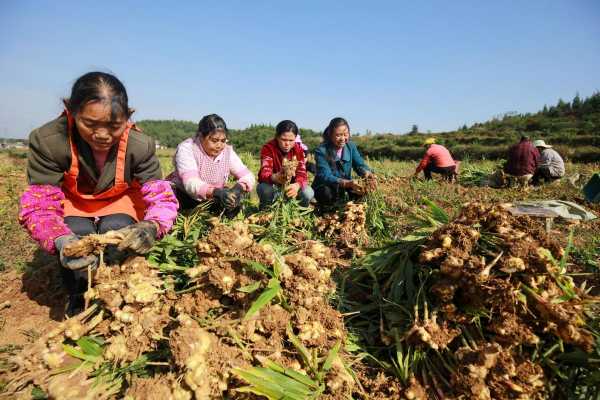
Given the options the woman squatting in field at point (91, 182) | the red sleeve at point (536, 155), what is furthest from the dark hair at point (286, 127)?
the red sleeve at point (536, 155)

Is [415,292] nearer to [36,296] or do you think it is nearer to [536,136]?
[36,296]

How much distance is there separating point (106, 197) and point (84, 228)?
0.24 meters

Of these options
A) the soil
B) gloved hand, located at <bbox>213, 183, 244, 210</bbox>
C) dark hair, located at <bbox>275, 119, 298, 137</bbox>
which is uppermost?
dark hair, located at <bbox>275, 119, 298, 137</bbox>

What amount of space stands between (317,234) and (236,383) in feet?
6.04

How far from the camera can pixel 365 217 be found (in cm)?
311

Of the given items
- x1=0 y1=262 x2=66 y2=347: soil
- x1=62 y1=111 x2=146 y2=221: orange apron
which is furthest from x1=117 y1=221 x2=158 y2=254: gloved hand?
x1=0 y1=262 x2=66 y2=347: soil

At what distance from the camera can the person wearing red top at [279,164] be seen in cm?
349

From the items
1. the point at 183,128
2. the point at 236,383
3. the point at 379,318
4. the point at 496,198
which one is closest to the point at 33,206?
the point at 236,383

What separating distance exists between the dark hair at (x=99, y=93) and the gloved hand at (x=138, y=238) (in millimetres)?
620

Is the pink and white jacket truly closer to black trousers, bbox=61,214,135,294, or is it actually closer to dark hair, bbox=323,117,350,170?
black trousers, bbox=61,214,135,294

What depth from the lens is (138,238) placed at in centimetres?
182

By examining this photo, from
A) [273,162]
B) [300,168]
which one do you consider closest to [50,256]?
[273,162]

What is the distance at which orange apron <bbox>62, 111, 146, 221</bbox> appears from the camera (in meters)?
2.05

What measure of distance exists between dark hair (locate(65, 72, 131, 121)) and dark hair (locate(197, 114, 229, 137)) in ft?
3.73
